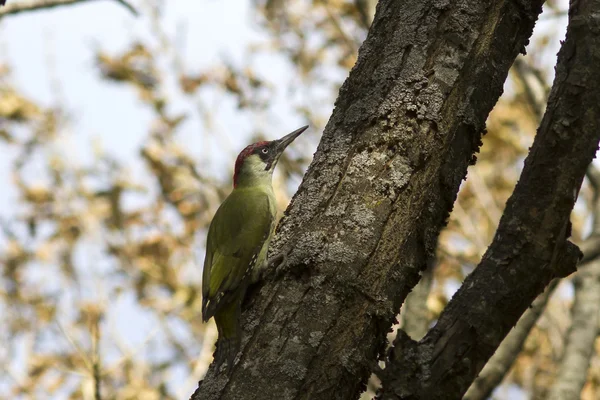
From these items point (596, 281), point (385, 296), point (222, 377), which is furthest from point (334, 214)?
point (596, 281)

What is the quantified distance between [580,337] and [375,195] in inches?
95.6

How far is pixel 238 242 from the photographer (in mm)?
3816

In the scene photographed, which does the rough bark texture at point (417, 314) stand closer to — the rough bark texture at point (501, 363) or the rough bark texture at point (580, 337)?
the rough bark texture at point (501, 363)

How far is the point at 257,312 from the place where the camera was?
2289 millimetres

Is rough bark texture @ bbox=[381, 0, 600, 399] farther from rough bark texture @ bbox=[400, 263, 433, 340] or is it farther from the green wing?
rough bark texture @ bbox=[400, 263, 433, 340]

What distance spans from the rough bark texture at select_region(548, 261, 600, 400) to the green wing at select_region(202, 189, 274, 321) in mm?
1786

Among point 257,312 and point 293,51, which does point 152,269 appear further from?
point 257,312

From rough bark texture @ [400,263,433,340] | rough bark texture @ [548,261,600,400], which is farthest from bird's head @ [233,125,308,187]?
rough bark texture @ [548,261,600,400]

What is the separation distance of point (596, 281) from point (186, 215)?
5.22m

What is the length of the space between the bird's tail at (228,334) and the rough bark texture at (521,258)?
53 centimetres

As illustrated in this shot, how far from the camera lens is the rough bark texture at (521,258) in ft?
6.20

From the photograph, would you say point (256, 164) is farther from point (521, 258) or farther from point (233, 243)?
point (521, 258)

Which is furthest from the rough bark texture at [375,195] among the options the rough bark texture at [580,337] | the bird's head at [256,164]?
the bird's head at [256,164]

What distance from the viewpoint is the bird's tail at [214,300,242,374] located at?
7.43 feet
